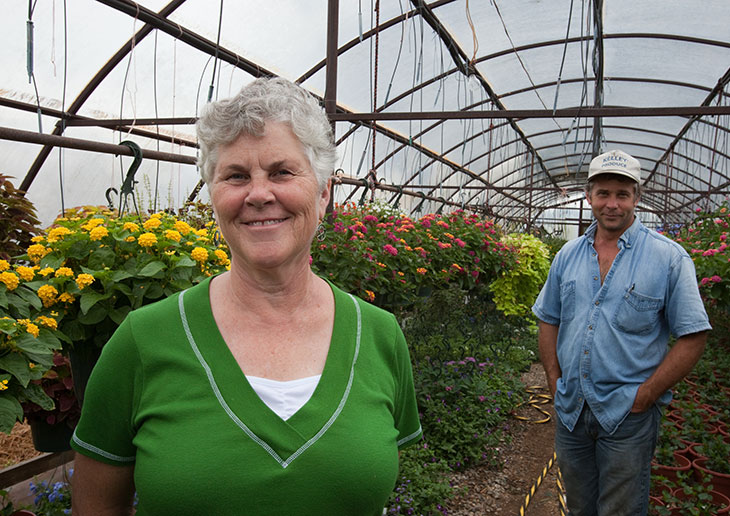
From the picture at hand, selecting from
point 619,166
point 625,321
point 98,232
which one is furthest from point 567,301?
point 98,232

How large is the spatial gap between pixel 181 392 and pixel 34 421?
138 centimetres

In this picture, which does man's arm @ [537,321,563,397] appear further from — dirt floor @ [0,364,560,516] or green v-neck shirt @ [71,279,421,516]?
green v-neck shirt @ [71,279,421,516]

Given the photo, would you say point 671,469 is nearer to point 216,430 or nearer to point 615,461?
point 615,461

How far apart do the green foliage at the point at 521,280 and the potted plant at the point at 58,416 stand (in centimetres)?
497

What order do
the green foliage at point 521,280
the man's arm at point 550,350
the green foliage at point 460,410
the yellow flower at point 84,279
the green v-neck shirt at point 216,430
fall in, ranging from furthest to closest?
1. the green foliage at point 521,280
2. the green foliage at point 460,410
3. the man's arm at point 550,350
4. the yellow flower at point 84,279
5. the green v-neck shirt at point 216,430

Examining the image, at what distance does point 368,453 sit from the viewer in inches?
36.9

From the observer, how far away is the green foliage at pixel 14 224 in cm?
279

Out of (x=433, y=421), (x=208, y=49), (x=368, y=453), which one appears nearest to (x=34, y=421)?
(x=368, y=453)

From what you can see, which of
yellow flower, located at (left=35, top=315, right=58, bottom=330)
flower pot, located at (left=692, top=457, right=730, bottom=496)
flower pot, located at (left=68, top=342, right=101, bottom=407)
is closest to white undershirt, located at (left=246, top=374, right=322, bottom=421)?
yellow flower, located at (left=35, top=315, right=58, bottom=330)

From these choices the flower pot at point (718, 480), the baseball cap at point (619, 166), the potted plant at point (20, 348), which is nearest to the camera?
the potted plant at point (20, 348)

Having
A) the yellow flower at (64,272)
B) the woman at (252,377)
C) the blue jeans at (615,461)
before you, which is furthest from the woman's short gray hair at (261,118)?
the blue jeans at (615,461)

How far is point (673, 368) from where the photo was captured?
1.90 m

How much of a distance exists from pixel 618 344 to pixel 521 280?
457 centimetres

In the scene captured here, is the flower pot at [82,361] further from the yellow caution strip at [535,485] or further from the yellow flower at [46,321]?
the yellow caution strip at [535,485]
